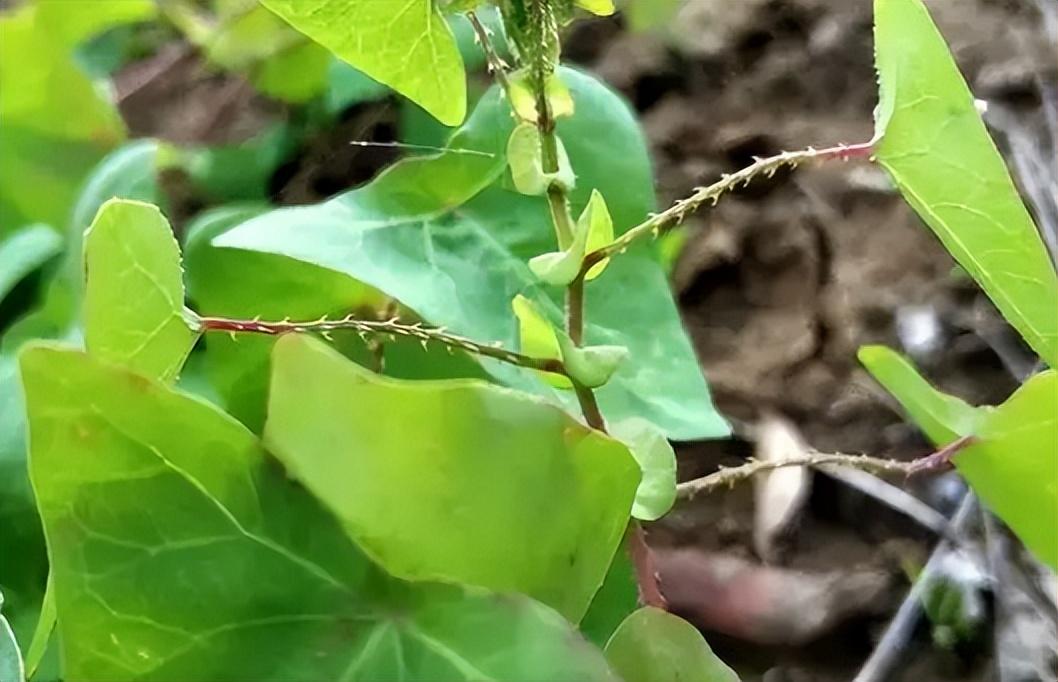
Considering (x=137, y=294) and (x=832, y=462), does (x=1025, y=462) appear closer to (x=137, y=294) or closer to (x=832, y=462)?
(x=832, y=462)

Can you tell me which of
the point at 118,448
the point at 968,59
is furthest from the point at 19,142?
the point at 968,59

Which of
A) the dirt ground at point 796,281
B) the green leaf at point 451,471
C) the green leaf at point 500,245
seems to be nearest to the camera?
the green leaf at point 451,471

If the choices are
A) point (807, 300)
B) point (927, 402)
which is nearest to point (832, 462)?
point (927, 402)

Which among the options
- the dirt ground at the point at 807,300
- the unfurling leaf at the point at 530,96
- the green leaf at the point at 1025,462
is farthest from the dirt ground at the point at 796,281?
the unfurling leaf at the point at 530,96

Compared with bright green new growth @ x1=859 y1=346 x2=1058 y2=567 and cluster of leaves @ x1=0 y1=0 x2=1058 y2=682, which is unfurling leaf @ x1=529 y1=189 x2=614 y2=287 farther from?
bright green new growth @ x1=859 y1=346 x2=1058 y2=567

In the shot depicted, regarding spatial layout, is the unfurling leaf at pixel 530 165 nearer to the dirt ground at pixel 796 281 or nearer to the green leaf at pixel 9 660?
the green leaf at pixel 9 660

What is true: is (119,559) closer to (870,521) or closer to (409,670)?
(409,670)

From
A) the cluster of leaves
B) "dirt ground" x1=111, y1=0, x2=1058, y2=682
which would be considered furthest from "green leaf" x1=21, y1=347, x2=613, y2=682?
"dirt ground" x1=111, y1=0, x2=1058, y2=682

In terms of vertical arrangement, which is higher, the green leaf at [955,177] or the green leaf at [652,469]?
the green leaf at [955,177]

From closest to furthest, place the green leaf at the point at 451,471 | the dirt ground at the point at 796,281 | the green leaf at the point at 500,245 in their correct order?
the green leaf at the point at 451,471 < the green leaf at the point at 500,245 < the dirt ground at the point at 796,281
